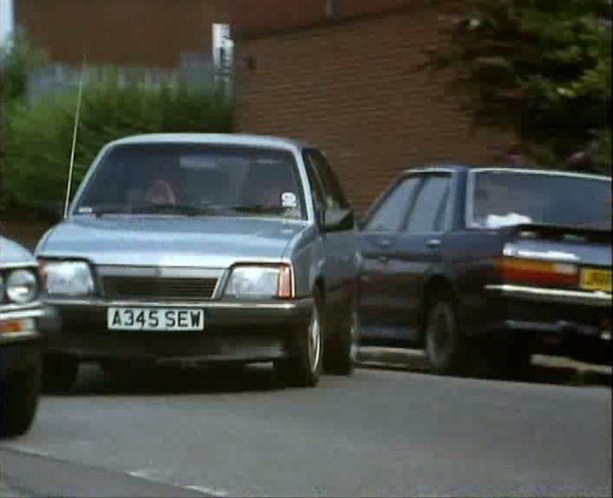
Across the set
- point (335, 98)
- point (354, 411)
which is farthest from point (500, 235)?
point (335, 98)

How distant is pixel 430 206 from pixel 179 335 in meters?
3.51

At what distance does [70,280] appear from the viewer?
11.0m

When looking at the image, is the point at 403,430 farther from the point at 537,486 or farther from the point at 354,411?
the point at 537,486

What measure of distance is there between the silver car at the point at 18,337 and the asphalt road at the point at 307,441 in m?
0.17

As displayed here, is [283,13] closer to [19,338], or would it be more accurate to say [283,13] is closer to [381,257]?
[381,257]

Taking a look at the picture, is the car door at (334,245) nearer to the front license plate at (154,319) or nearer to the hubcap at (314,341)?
the hubcap at (314,341)

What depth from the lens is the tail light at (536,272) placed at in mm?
8172

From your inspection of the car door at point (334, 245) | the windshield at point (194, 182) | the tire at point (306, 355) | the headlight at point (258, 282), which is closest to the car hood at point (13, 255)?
the headlight at point (258, 282)

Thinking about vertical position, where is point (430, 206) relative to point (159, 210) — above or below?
below

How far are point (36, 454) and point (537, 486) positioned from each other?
235 centimetres

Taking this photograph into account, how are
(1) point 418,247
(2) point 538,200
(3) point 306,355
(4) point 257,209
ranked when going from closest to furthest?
1. (2) point 538,200
2. (3) point 306,355
3. (4) point 257,209
4. (1) point 418,247

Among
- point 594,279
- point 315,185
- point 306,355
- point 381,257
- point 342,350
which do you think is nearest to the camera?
point 594,279

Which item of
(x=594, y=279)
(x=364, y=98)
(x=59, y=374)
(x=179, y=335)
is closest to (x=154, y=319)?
(x=179, y=335)

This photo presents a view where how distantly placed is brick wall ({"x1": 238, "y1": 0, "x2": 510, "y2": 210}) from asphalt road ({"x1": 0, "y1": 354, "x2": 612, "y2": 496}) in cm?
452
